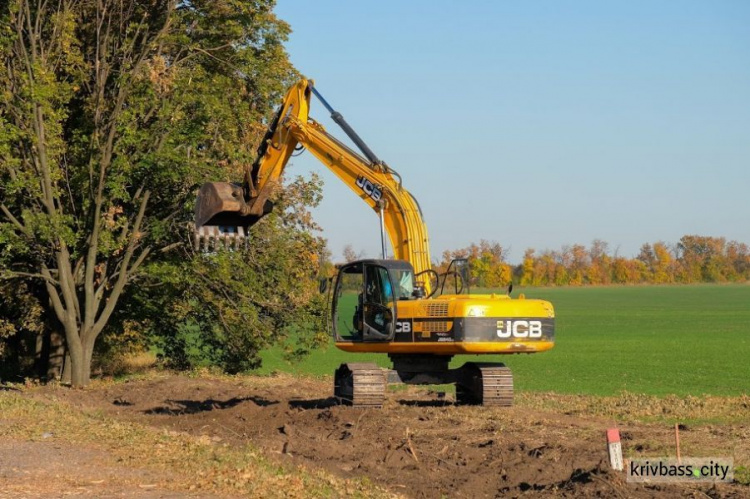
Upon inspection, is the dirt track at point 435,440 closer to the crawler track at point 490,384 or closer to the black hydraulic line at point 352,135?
the crawler track at point 490,384

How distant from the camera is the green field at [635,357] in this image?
27889mm

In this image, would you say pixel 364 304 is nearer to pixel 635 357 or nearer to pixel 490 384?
pixel 490 384

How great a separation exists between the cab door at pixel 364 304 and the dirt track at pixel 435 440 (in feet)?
4.51

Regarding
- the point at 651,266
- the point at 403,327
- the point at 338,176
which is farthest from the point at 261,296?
the point at 651,266

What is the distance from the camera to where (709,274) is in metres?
144

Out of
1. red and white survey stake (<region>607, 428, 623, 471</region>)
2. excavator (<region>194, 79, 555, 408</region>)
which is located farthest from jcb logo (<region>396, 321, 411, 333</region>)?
red and white survey stake (<region>607, 428, 623, 471</region>)

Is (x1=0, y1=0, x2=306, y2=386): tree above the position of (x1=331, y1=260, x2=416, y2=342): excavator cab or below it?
above

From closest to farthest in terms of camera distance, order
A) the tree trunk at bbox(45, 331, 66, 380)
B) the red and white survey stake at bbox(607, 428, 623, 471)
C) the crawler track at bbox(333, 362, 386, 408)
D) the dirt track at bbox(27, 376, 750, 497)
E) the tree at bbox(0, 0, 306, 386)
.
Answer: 1. the red and white survey stake at bbox(607, 428, 623, 471)
2. the dirt track at bbox(27, 376, 750, 497)
3. the crawler track at bbox(333, 362, 386, 408)
4. the tree at bbox(0, 0, 306, 386)
5. the tree trunk at bbox(45, 331, 66, 380)

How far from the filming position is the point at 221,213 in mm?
18797

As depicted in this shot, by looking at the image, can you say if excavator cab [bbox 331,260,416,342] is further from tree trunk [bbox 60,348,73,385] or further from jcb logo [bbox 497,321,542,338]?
tree trunk [bbox 60,348,73,385]

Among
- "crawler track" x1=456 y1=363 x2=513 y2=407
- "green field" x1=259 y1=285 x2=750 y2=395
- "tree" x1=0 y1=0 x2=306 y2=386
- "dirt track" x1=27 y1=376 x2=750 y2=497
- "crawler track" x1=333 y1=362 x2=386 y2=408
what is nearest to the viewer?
"dirt track" x1=27 y1=376 x2=750 y2=497

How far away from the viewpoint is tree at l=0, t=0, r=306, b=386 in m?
25.2

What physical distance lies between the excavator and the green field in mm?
7502

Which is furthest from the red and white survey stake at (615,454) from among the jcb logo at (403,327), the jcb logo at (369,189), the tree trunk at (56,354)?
the tree trunk at (56,354)
